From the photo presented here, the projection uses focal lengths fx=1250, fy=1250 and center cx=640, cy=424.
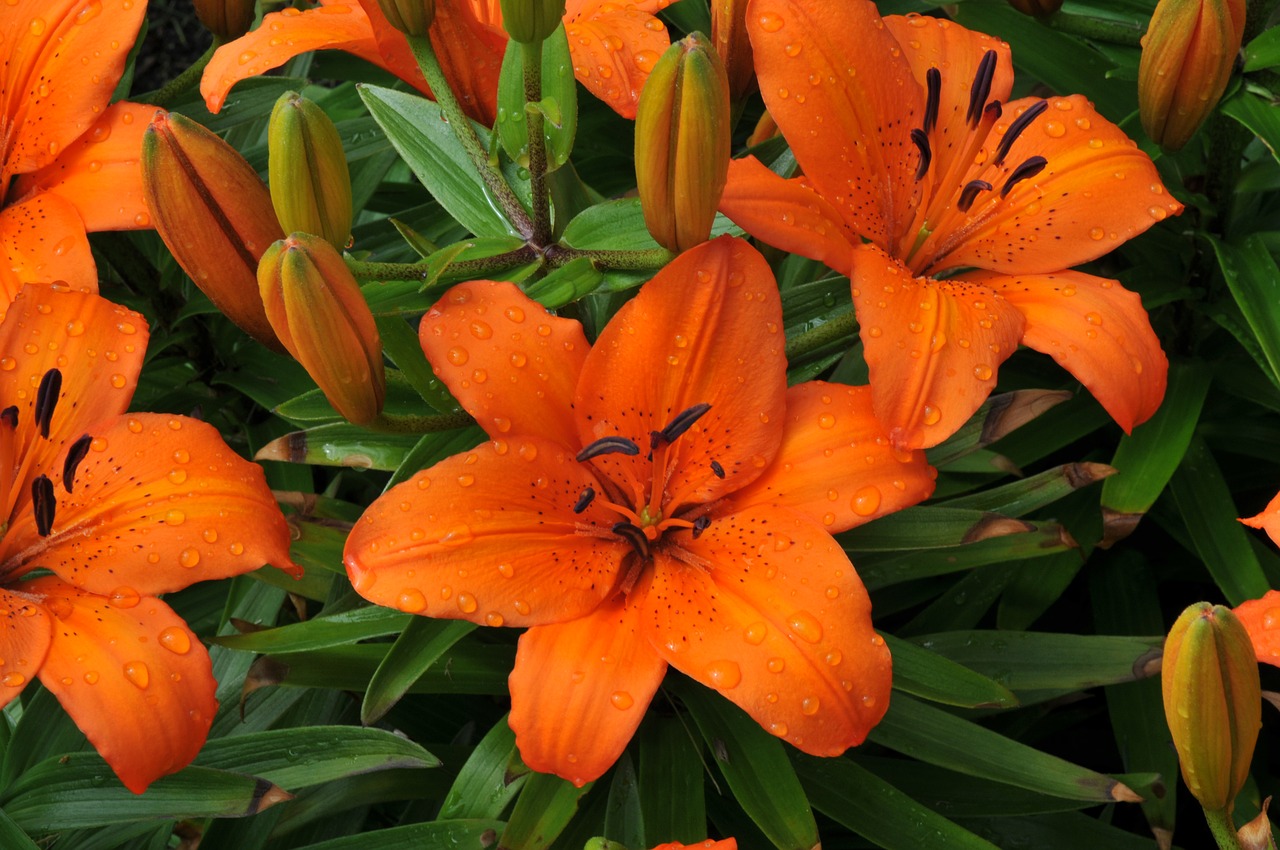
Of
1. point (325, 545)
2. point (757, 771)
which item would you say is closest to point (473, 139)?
point (325, 545)

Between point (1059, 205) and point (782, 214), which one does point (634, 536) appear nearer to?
point (782, 214)

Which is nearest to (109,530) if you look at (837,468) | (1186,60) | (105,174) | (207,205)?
(207,205)

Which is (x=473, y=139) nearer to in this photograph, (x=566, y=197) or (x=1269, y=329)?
(x=566, y=197)

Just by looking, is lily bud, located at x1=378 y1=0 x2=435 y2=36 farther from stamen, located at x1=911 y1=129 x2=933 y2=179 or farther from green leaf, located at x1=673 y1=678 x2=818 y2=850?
green leaf, located at x1=673 y1=678 x2=818 y2=850

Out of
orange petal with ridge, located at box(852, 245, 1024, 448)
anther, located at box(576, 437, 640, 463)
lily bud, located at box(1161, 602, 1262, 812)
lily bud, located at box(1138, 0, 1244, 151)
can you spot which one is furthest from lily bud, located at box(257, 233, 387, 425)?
lily bud, located at box(1138, 0, 1244, 151)

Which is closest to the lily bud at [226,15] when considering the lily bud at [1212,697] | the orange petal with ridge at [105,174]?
the orange petal with ridge at [105,174]
